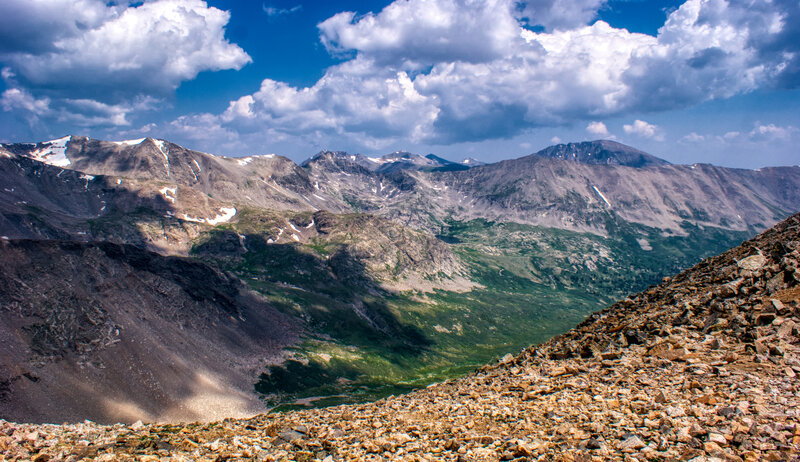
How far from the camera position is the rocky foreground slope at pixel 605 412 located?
57.0 feet

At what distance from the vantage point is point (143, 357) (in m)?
154

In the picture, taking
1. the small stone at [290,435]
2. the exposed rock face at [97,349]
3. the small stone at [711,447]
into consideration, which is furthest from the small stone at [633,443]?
the exposed rock face at [97,349]

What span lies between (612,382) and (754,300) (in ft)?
37.8

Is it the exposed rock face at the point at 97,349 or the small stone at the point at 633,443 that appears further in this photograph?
the exposed rock face at the point at 97,349

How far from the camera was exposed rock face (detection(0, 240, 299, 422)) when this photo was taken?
400 ft

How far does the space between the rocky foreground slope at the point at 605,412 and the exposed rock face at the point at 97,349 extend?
122804 mm

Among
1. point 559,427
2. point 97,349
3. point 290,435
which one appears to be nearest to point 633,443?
point 559,427

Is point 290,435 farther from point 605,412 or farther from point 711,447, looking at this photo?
point 711,447

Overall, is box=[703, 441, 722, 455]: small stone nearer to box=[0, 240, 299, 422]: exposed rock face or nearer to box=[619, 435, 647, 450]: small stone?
→ box=[619, 435, 647, 450]: small stone

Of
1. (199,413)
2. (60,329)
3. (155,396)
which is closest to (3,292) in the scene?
(60,329)

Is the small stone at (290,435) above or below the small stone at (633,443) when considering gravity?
below

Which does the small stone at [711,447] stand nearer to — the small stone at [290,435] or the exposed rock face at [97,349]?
the small stone at [290,435]

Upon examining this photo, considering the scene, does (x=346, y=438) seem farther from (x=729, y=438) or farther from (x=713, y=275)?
(x=713, y=275)

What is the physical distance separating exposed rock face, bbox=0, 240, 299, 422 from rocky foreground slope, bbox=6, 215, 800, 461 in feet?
403
